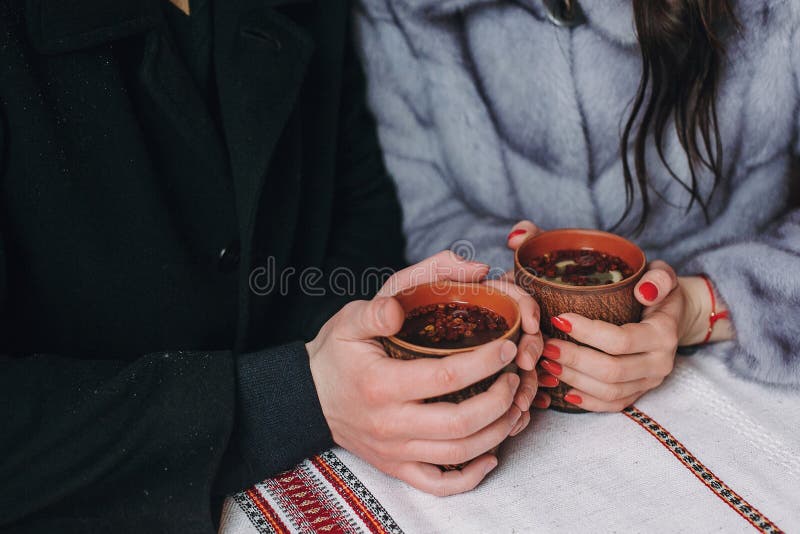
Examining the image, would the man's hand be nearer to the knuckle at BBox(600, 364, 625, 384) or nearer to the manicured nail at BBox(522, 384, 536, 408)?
the manicured nail at BBox(522, 384, 536, 408)

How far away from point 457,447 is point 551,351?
19 cm

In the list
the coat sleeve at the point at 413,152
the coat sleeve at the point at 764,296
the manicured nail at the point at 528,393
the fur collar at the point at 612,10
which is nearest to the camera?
the manicured nail at the point at 528,393

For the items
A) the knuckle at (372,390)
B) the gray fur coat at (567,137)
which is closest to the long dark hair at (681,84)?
the gray fur coat at (567,137)

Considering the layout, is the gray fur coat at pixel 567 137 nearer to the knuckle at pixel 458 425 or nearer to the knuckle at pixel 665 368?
the knuckle at pixel 665 368

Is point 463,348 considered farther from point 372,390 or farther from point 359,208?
point 359,208

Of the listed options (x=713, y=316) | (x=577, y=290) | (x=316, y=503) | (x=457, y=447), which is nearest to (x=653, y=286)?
(x=577, y=290)

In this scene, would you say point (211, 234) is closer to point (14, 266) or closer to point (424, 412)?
point (14, 266)

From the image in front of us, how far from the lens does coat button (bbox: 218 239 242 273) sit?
111 centimetres

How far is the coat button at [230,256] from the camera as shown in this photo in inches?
43.7

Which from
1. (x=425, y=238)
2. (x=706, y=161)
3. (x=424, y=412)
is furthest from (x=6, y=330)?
(x=706, y=161)

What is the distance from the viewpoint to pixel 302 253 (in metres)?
1.29

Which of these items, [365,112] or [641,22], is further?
[365,112]

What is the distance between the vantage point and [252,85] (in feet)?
3.50

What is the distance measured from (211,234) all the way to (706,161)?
80 centimetres
